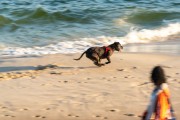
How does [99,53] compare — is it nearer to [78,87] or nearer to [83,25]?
[78,87]

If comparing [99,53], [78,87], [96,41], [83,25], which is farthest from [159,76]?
[83,25]

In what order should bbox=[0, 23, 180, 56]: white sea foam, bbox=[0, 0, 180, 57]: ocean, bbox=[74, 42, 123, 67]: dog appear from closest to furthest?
bbox=[74, 42, 123, 67]: dog < bbox=[0, 23, 180, 56]: white sea foam < bbox=[0, 0, 180, 57]: ocean

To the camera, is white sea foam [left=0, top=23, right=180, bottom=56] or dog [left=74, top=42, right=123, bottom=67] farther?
white sea foam [left=0, top=23, right=180, bottom=56]

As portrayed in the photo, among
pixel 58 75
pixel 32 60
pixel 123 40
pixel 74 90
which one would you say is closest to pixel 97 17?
pixel 123 40

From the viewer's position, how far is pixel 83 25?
1809cm

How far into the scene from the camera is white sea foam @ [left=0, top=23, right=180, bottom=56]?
13070mm

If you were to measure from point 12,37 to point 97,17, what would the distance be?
17.1ft

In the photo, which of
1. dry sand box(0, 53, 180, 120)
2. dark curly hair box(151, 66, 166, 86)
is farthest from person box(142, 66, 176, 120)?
dry sand box(0, 53, 180, 120)

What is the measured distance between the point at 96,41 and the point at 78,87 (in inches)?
239

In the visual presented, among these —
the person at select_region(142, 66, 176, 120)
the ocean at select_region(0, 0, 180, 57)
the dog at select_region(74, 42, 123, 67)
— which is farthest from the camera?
the ocean at select_region(0, 0, 180, 57)

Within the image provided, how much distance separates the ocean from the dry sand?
1.69m

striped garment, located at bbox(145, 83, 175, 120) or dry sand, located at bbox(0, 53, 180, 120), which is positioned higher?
striped garment, located at bbox(145, 83, 175, 120)

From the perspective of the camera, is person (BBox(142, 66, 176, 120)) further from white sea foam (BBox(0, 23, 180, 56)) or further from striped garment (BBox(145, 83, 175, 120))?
white sea foam (BBox(0, 23, 180, 56))

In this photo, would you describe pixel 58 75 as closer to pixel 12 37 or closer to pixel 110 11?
pixel 12 37
